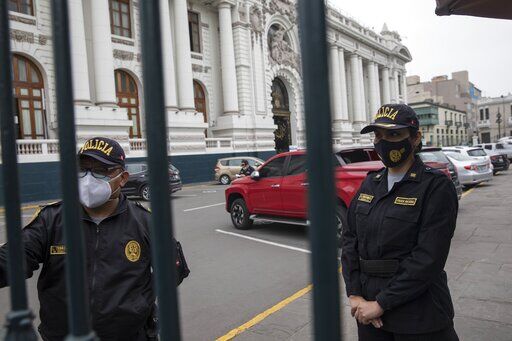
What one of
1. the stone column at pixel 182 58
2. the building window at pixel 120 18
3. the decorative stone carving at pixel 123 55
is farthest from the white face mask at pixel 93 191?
the building window at pixel 120 18

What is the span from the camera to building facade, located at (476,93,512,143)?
258 ft

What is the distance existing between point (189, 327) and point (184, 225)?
572cm

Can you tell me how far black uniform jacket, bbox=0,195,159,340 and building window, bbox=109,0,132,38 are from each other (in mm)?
23438

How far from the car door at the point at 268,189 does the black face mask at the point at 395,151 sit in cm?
577

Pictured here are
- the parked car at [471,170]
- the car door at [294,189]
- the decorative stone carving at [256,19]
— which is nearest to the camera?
the car door at [294,189]

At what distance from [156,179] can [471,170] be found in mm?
15355

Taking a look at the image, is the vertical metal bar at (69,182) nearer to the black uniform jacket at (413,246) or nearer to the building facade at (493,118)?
the black uniform jacket at (413,246)

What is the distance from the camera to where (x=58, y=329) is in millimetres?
2047

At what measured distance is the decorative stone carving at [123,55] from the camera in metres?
22.7

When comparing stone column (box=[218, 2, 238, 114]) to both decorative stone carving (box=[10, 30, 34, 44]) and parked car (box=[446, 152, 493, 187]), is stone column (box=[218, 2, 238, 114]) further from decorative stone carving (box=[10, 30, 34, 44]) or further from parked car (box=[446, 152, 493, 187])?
parked car (box=[446, 152, 493, 187])

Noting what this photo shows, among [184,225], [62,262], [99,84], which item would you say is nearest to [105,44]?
[99,84]

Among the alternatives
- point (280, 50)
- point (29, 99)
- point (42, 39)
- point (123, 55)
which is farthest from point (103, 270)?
point (280, 50)

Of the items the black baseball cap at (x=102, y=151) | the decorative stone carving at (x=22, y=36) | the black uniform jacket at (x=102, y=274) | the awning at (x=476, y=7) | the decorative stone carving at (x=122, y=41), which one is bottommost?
the black uniform jacket at (x=102, y=274)

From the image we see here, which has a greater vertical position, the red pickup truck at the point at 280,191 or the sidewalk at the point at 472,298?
the red pickup truck at the point at 280,191
